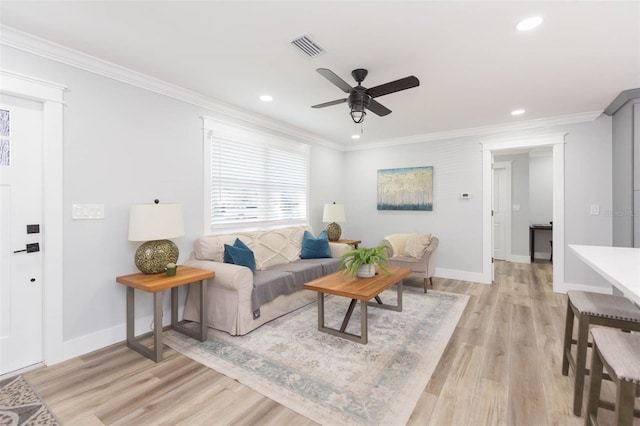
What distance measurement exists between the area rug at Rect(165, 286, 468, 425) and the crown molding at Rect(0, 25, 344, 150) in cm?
248

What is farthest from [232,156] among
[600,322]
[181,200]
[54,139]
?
[600,322]

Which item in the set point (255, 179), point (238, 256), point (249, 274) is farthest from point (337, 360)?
point (255, 179)

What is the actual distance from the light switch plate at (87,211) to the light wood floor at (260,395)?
117 centimetres

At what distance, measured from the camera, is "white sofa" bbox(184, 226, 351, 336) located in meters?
2.85

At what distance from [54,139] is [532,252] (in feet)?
27.2

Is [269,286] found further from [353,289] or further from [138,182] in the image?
[138,182]

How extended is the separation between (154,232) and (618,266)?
316 cm

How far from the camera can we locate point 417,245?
4504 mm

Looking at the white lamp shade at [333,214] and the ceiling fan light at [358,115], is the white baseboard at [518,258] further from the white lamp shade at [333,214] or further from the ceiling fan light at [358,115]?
the ceiling fan light at [358,115]

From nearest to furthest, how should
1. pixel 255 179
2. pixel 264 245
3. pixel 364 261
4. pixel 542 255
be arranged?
1. pixel 364 261
2. pixel 264 245
3. pixel 255 179
4. pixel 542 255

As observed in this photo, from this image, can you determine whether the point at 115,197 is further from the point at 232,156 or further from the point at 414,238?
the point at 414,238

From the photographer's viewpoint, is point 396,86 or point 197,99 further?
point 197,99

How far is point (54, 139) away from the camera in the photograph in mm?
2396

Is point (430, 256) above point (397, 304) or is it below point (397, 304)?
above
